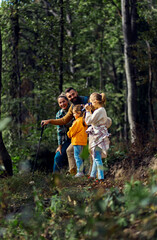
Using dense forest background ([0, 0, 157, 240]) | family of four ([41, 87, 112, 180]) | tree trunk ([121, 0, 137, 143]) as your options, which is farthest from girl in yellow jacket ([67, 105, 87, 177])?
tree trunk ([121, 0, 137, 143])

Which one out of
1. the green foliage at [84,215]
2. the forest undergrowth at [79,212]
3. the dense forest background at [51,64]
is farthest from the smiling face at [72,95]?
the dense forest background at [51,64]

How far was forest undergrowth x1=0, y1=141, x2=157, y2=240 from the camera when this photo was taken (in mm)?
2904

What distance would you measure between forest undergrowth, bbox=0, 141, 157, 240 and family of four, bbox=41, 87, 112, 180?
2.44 ft

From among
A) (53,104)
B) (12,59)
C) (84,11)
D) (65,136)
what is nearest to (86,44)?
(84,11)

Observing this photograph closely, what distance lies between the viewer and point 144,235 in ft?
9.86

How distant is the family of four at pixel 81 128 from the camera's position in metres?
6.86

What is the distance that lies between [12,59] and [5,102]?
208cm

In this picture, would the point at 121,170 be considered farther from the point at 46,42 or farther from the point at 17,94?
the point at 17,94

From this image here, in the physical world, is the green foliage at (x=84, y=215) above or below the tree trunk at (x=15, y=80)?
below

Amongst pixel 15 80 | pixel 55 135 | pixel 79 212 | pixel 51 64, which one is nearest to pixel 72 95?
pixel 79 212

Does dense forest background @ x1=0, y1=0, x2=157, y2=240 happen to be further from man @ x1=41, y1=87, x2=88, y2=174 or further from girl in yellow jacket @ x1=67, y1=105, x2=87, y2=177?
man @ x1=41, y1=87, x2=88, y2=174

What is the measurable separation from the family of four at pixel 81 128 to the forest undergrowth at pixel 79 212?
2.44ft

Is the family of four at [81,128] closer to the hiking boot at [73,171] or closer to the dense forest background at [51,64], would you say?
the hiking boot at [73,171]

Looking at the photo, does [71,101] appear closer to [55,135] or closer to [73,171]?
[73,171]
